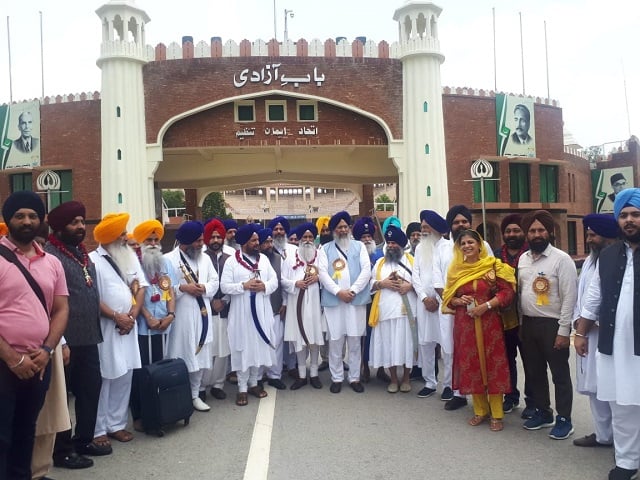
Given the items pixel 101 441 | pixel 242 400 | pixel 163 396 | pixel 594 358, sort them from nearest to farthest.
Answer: pixel 594 358 → pixel 101 441 → pixel 163 396 → pixel 242 400

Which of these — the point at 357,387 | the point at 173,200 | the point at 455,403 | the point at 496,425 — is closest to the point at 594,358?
the point at 496,425

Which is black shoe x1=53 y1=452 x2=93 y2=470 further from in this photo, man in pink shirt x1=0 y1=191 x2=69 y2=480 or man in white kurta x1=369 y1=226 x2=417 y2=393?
man in white kurta x1=369 y1=226 x2=417 y2=393

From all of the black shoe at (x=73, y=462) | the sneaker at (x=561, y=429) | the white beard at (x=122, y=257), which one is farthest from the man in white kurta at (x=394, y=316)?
the black shoe at (x=73, y=462)

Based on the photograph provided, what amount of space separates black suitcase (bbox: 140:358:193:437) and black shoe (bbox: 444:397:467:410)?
2.27 m

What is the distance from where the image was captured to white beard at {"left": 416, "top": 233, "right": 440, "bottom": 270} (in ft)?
18.8

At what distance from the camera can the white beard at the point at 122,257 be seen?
4484mm

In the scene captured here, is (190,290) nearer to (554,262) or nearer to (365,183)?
(554,262)

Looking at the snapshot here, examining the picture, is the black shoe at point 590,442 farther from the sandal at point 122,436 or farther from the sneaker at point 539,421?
the sandal at point 122,436

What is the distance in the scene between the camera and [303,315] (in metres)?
5.95

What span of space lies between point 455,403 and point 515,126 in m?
19.1

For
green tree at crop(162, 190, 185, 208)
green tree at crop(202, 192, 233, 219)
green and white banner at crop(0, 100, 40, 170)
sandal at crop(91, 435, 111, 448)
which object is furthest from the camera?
green tree at crop(162, 190, 185, 208)

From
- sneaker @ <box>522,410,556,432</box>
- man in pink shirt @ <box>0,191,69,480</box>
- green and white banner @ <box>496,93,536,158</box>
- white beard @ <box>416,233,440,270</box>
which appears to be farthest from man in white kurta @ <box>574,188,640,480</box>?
green and white banner @ <box>496,93,536,158</box>

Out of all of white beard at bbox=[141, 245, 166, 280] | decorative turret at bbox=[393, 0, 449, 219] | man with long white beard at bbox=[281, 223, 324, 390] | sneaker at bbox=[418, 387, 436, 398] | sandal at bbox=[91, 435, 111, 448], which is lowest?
sneaker at bbox=[418, 387, 436, 398]

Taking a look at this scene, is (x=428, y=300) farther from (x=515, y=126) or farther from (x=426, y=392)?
(x=515, y=126)
